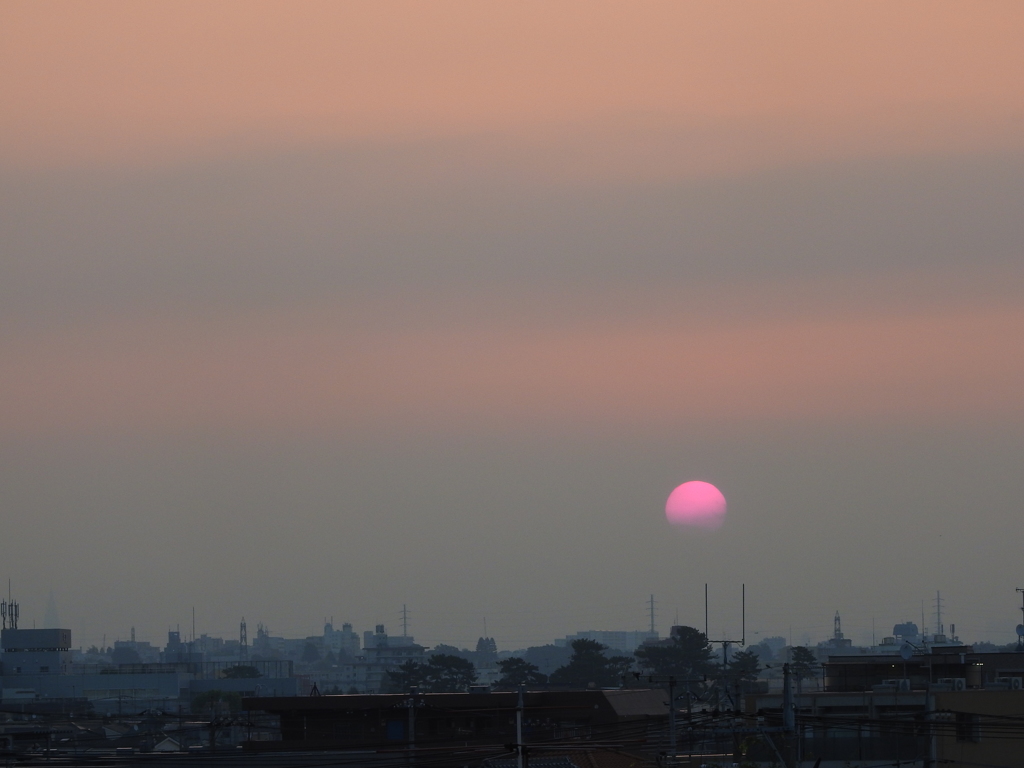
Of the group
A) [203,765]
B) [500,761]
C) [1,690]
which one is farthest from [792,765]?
[1,690]

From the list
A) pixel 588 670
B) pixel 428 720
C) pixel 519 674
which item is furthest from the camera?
pixel 588 670

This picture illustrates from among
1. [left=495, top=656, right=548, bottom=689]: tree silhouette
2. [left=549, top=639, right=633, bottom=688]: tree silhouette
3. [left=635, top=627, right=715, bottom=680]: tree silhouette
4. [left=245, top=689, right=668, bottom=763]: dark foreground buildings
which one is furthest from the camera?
[left=635, top=627, right=715, bottom=680]: tree silhouette

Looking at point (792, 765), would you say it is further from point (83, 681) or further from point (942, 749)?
point (83, 681)

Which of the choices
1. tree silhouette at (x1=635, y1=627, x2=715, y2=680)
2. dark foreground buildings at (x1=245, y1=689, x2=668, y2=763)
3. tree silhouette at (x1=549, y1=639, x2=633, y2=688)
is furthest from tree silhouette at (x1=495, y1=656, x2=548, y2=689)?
dark foreground buildings at (x1=245, y1=689, x2=668, y2=763)

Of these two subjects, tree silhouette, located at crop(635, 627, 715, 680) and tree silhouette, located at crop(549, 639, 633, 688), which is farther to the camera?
tree silhouette, located at crop(635, 627, 715, 680)

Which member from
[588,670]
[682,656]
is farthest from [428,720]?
[682,656]

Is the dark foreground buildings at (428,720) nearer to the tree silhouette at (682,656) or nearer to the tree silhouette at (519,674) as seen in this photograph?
the tree silhouette at (519,674)

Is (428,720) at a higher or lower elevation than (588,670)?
lower

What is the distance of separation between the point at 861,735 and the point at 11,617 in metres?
154

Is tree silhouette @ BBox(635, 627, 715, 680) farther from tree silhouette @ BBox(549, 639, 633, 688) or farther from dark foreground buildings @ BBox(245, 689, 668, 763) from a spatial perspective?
dark foreground buildings @ BBox(245, 689, 668, 763)

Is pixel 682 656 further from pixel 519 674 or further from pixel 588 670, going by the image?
pixel 519 674

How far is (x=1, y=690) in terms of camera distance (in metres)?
142

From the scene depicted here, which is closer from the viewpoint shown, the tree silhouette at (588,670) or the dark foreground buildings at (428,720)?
the dark foreground buildings at (428,720)

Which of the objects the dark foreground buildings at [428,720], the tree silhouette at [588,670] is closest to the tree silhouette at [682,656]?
the tree silhouette at [588,670]
